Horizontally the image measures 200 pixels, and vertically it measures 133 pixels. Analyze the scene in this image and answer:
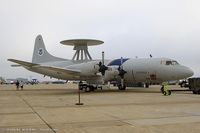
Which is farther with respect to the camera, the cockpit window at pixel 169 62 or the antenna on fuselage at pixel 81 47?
the antenna on fuselage at pixel 81 47

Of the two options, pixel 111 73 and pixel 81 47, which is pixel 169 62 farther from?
pixel 81 47

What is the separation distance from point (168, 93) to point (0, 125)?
19714mm

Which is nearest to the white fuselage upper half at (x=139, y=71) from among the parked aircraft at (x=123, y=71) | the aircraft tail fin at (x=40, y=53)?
the parked aircraft at (x=123, y=71)

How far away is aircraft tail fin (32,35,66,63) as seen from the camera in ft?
153

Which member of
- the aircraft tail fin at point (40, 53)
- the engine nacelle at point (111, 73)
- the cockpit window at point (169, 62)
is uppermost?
the aircraft tail fin at point (40, 53)

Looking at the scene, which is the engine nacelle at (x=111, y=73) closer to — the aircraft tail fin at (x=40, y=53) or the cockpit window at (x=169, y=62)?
the cockpit window at (x=169, y=62)

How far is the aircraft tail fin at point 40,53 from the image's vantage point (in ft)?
153

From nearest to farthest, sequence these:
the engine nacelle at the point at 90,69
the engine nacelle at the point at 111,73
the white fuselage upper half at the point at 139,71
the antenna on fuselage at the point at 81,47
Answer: the white fuselage upper half at the point at 139,71
the engine nacelle at the point at 90,69
the engine nacelle at the point at 111,73
the antenna on fuselage at the point at 81,47

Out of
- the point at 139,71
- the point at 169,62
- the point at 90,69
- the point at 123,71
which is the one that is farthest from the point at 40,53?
the point at 169,62

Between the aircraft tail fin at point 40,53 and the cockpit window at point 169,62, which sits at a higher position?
the aircraft tail fin at point 40,53

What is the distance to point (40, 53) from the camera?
47.4 meters

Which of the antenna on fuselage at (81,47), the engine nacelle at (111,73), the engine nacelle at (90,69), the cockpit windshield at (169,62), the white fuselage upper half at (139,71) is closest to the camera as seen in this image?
the white fuselage upper half at (139,71)

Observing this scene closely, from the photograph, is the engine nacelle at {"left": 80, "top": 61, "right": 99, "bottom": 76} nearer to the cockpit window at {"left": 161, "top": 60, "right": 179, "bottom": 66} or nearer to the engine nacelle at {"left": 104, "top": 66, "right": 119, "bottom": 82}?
the engine nacelle at {"left": 104, "top": 66, "right": 119, "bottom": 82}

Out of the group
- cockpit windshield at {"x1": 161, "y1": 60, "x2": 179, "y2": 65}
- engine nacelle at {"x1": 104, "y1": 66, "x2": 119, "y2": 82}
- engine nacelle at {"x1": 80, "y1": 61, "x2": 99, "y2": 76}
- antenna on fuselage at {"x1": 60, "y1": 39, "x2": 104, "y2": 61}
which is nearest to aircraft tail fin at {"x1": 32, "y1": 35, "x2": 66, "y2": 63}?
antenna on fuselage at {"x1": 60, "y1": 39, "x2": 104, "y2": 61}
